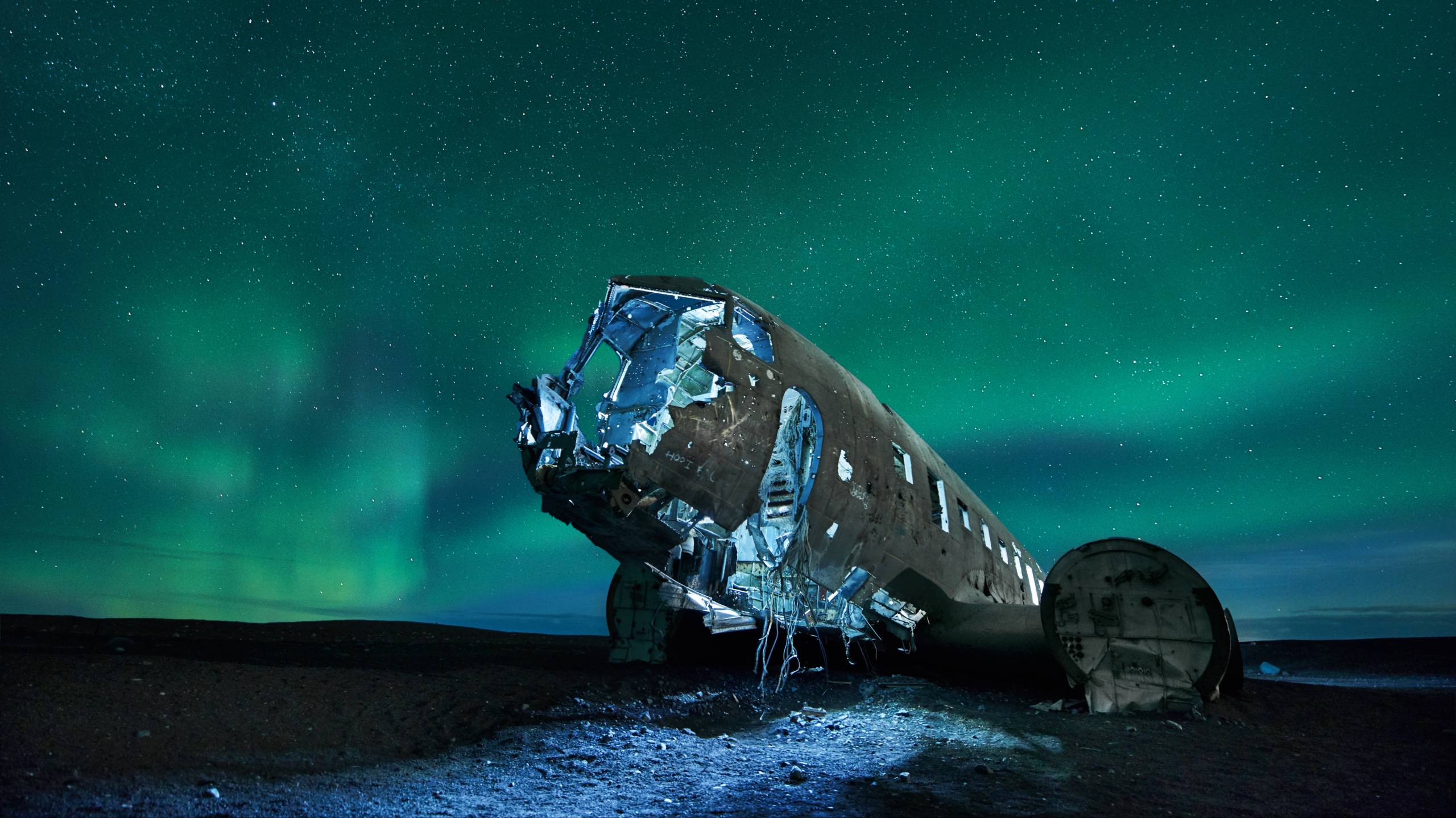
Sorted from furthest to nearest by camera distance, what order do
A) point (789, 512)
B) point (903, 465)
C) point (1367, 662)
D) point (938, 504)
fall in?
point (1367, 662) < point (938, 504) < point (903, 465) < point (789, 512)

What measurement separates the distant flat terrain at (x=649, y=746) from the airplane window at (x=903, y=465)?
349cm

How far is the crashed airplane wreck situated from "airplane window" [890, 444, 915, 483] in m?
0.05

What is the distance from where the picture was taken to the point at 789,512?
9.57 m

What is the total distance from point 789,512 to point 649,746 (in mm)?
3675

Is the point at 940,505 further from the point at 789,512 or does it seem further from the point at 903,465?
the point at 789,512

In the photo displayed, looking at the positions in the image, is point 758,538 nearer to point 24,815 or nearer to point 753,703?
point 753,703

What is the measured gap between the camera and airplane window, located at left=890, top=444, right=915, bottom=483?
1138cm

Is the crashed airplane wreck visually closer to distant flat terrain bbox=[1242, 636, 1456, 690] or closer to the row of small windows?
the row of small windows

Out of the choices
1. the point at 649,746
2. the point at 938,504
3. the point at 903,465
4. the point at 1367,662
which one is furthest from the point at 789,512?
the point at 1367,662

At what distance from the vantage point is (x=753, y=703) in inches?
406

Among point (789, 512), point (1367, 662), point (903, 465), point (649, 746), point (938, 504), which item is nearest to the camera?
point (649, 746)

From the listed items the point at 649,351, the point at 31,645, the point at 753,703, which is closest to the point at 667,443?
the point at 649,351

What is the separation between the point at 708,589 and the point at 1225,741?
23.1 ft

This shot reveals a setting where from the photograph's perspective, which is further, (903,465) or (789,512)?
(903,465)
